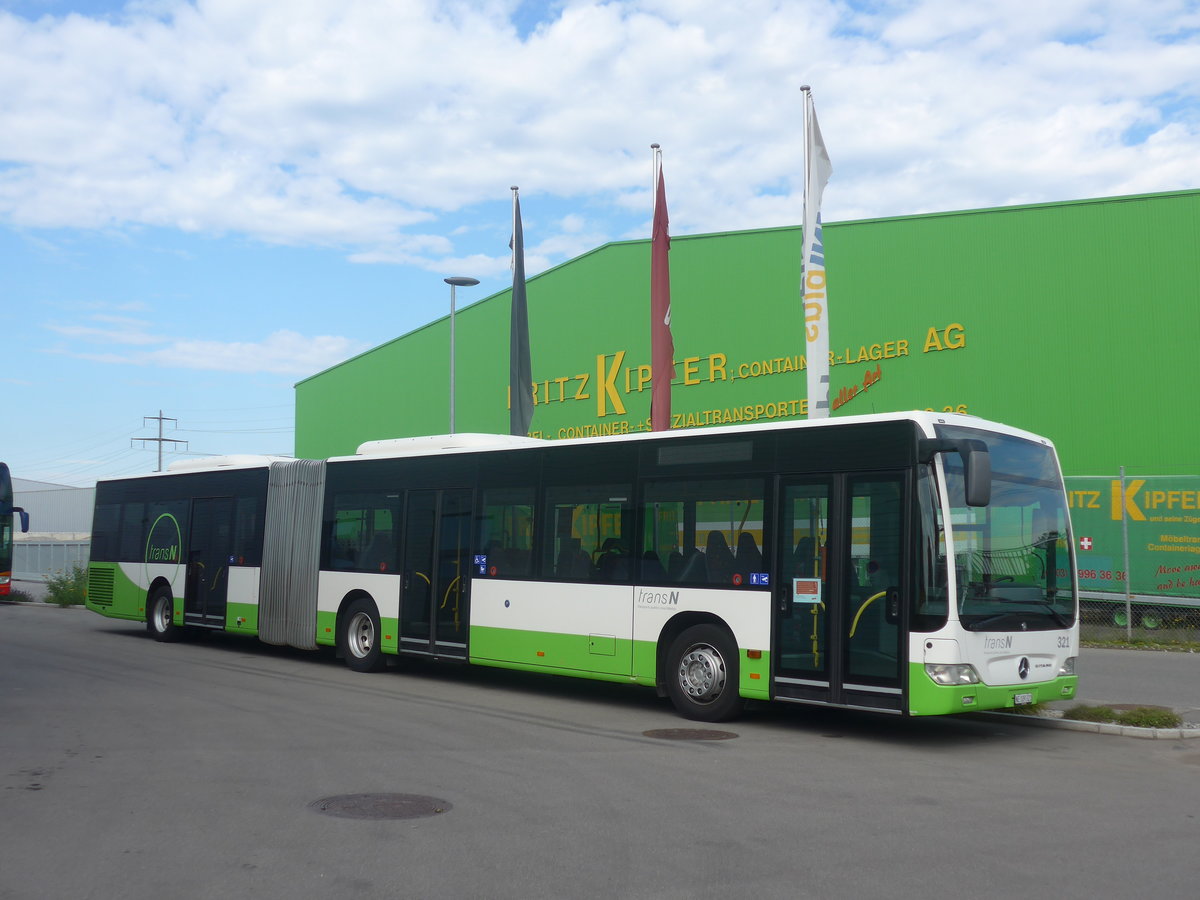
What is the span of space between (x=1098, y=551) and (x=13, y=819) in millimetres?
20845

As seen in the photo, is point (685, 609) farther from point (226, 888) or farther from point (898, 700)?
point (226, 888)

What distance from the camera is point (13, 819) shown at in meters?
7.21

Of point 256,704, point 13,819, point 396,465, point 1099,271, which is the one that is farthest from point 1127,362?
point 13,819

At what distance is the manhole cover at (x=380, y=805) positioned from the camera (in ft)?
24.4

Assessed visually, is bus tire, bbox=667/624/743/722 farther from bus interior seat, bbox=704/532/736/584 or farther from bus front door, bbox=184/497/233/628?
bus front door, bbox=184/497/233/628

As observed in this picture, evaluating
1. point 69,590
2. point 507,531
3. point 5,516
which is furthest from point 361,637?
point 69,590

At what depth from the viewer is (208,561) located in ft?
68.0

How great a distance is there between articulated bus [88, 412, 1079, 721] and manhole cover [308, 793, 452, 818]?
4453 mm

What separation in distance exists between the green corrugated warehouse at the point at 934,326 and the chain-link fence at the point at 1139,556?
107 inches

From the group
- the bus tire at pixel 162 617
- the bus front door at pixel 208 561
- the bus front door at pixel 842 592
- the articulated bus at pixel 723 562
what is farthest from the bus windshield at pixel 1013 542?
the bus tire at pixel 162 617

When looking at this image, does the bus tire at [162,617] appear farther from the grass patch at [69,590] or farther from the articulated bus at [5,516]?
the grass patch at [69,590]

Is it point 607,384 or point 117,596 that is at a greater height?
point 607,384

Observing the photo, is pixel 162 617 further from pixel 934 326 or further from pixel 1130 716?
pixel 934 326

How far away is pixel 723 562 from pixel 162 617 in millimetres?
13782
